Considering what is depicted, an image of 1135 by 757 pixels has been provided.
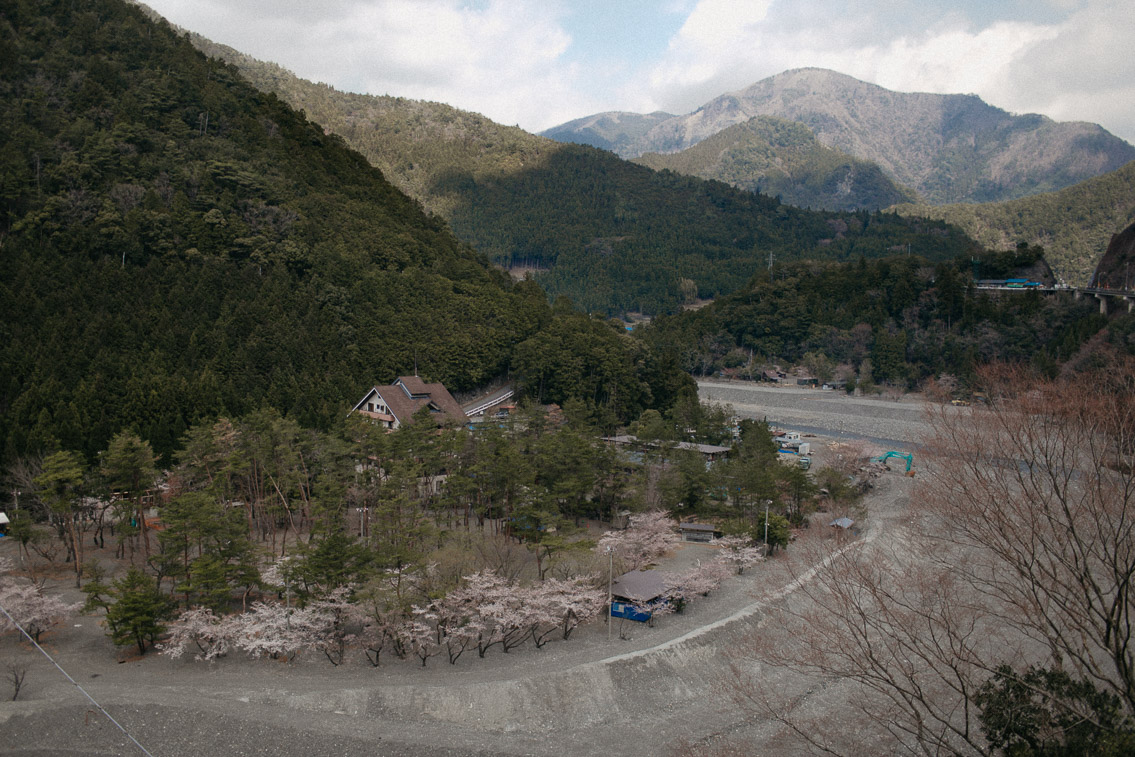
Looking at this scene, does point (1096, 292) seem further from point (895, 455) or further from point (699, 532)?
point (699, 532)

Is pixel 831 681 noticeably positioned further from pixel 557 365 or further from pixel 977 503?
pixel 557 365

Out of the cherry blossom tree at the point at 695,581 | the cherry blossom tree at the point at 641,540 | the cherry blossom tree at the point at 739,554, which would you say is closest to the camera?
the cherry blossom tree at the point at 695,581

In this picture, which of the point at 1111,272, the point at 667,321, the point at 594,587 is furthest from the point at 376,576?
the point at 1111,272

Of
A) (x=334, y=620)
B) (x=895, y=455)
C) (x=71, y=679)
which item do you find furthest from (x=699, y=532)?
(x=895, y=455)

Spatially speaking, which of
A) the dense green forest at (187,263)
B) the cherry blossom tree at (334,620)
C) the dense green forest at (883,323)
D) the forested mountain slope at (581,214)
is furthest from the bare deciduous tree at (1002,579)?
the forested mountain slope at (581,214)

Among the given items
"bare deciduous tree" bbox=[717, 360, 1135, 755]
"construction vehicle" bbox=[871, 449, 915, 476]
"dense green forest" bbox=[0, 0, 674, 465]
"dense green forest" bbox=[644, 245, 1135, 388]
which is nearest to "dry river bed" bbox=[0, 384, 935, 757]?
"bare deciduous tree" bbox=[717, 360, 1135, 755]

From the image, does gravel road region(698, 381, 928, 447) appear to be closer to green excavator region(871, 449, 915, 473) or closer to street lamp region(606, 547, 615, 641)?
green excavator region(871, 449, 915, 473)

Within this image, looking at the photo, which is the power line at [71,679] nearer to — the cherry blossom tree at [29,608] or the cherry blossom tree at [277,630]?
the cherry blossom tree at [29,608]
